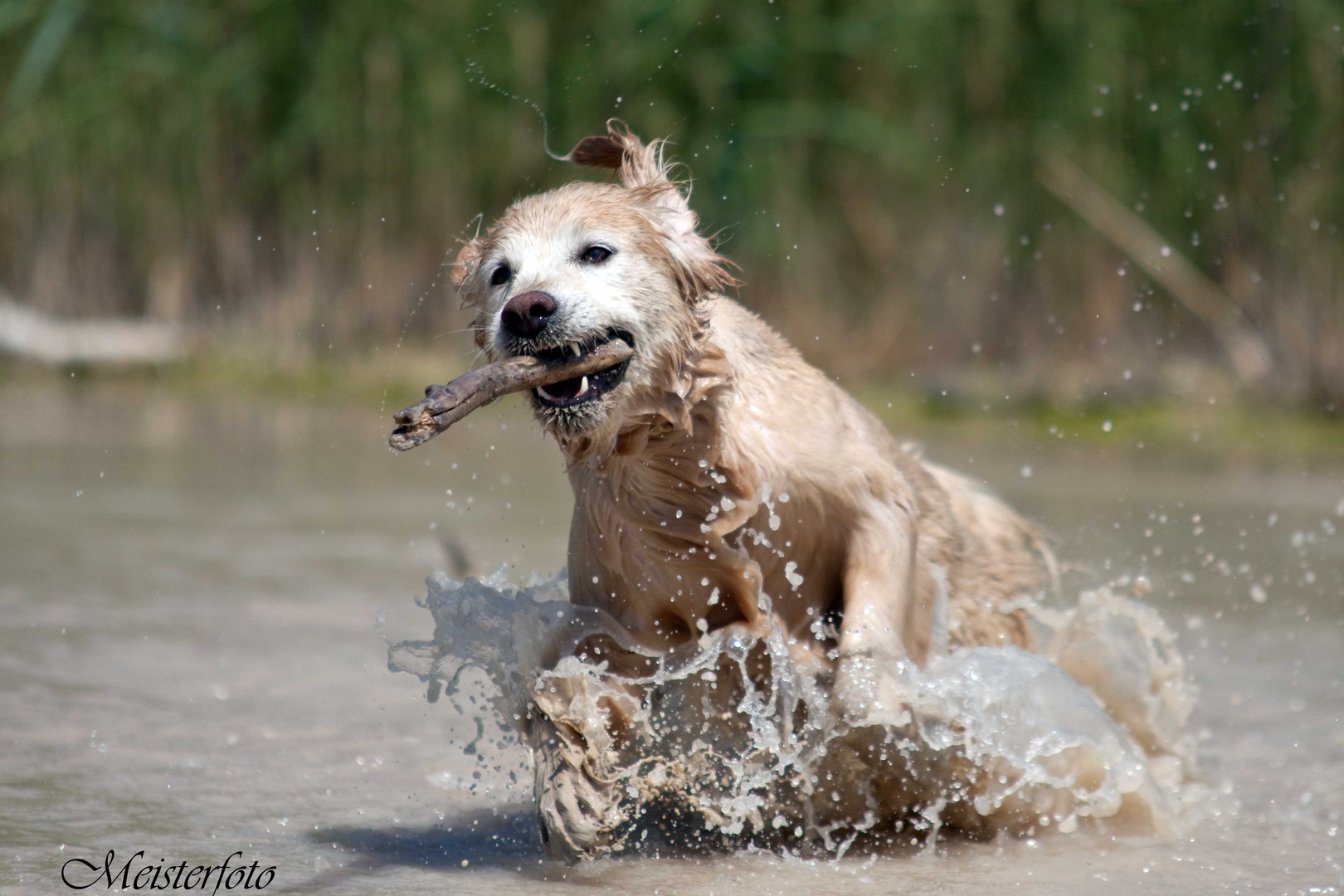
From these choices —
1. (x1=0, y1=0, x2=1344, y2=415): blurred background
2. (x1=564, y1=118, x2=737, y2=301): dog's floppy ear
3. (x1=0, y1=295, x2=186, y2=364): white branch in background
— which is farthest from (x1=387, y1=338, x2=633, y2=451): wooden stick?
(x1=0, y1=295, x2=186, y2=364): white branch in background

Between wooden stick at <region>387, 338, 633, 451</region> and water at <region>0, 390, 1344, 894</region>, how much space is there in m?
0.94

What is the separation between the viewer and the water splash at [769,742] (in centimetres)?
379

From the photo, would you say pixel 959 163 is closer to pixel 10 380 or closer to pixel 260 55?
pixel 260 55

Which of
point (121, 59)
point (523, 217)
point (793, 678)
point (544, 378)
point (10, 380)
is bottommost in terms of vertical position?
point (793, 678)

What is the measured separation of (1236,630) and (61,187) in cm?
1010

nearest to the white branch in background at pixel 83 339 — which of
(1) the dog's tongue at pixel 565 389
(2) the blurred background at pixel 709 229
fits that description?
(2) the blurred background at pixel 709 229

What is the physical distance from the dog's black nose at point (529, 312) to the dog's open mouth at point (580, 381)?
52mm

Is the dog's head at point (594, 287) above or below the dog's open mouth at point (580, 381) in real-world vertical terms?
above

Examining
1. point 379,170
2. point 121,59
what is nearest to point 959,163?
point 379,170

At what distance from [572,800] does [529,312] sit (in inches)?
46.0

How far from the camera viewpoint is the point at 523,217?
3.73m

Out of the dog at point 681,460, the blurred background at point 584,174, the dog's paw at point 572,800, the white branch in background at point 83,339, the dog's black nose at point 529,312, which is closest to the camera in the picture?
the dog's black nose at point 529,312

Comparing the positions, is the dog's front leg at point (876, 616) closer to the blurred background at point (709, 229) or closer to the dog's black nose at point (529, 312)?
the dog's black nose at point (529, 312)

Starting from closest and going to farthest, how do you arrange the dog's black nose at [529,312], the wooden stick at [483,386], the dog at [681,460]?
the wooden stick at [483,386] < the dog's black nose at [529,312] < the dog at [681,460]
